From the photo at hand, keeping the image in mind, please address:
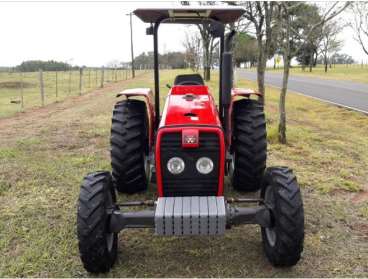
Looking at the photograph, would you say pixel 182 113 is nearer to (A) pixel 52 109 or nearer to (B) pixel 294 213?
(B) pixel 294 213

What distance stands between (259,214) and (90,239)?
135cm

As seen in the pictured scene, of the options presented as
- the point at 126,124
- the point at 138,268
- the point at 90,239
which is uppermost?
the point at 126,124

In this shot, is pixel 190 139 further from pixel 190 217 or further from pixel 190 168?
pixel 190 217

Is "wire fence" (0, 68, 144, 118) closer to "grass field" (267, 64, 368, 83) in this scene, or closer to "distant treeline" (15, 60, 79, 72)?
"distant treeline" (15, 60, 79, 72)

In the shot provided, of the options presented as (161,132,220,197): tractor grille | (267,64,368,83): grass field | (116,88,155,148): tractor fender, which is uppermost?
(267,64,368,83): grass field

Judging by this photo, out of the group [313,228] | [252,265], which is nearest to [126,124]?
[252,265]

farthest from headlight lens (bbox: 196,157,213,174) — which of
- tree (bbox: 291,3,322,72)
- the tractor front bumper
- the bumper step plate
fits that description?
tree (bbox: 291,3,322,72)

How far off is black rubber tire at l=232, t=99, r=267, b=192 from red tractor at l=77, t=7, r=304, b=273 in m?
0.01

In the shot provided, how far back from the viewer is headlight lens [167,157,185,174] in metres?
3.53

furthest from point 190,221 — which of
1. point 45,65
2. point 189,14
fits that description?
point 45,65

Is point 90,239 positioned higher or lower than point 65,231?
higher

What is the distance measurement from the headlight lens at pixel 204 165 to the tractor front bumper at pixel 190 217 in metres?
0.25

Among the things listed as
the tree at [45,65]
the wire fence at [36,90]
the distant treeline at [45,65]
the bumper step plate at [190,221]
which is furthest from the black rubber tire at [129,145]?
the tree at [45,65]

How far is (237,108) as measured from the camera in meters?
4.73
